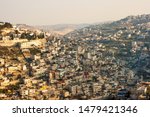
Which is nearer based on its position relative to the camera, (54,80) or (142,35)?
(54,80)

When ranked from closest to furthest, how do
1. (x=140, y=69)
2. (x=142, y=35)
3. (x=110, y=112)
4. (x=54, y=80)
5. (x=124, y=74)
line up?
(x=110, y=112), (x=54, y=80), (x=124, y=74), (x=140, y=69), (x=142, y=35)

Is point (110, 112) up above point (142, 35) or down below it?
above

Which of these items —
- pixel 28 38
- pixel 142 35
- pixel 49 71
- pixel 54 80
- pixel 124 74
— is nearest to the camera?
pixel 54 80

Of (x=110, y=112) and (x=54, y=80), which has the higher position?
(x=110, y=112)

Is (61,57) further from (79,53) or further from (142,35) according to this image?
(142,35)

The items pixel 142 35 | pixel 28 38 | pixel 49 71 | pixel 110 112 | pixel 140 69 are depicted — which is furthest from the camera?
pixel 142 35

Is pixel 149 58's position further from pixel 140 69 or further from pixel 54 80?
pixel 54 80

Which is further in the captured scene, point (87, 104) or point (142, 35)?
point (142, 35)

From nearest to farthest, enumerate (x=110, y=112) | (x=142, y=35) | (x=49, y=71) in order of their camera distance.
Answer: (x=110, y=112) → (x=49, y=71) → (x=142, y=35)

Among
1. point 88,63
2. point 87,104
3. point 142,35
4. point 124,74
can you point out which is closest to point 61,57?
point 88,63

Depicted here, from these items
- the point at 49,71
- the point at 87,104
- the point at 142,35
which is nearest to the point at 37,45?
the point at 49,71
